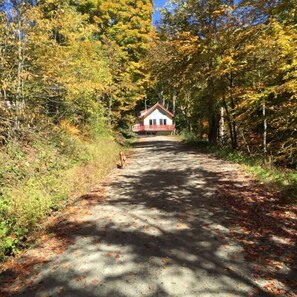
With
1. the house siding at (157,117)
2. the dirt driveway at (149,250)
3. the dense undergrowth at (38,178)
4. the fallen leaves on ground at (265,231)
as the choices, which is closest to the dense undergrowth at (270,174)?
the fallen leaves on ground at (265,231)

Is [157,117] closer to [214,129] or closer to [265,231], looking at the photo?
[214,129]

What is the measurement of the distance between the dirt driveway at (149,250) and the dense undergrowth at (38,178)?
24.2 inches

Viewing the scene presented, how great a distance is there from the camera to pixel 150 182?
11.0 metres

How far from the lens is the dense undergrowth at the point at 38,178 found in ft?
21.7

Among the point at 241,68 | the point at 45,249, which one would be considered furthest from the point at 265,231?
the point at 241,68

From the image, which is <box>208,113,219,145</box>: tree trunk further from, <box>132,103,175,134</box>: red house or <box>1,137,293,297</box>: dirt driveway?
<box>132,103,175,134</box>: red house

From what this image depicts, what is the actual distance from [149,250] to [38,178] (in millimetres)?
4648

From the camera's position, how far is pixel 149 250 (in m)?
5.74

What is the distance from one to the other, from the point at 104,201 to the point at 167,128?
43.6m

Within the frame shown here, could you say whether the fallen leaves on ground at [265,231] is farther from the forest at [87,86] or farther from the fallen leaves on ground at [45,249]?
the fallen leaves on ground at [45,249]

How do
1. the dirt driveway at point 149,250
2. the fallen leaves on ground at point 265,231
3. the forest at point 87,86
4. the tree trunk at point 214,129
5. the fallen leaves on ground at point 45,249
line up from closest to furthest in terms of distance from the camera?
the dirt driveway at point 149,250, the fallen leaves on ground at point 265,231, the fallen leaves on ground at point 45,249, the forest at point 87,86, the tree trunk at point 214,129

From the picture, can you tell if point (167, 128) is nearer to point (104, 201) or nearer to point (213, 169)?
point (213, 169)

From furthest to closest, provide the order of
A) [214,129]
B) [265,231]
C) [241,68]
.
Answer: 1. [214,129]
2. [241,68]
3. [265,231]

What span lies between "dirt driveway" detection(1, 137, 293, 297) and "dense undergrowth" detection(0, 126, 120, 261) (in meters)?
0.61
